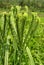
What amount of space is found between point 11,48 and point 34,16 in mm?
313

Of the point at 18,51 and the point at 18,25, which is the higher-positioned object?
the point at 18,25

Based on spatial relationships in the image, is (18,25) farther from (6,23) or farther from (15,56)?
(15,56)

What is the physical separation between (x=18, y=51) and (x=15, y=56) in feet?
0.22

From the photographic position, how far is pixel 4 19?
1.51 metres

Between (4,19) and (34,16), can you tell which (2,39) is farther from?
(34,16)

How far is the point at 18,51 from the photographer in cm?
157

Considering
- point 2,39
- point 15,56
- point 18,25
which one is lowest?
point 15,56

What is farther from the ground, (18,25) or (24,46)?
(18,25)

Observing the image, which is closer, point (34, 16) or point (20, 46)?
point (34, 16)

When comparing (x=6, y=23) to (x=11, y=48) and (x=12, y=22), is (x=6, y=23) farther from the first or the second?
(x=11, y=48)

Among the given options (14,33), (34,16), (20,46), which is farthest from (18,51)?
(34,16)

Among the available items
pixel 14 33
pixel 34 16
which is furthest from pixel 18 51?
pixel 34 16

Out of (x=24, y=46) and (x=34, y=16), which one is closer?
(x=34, y=16)

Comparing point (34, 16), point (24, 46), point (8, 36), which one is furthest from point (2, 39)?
point (34, 16)
